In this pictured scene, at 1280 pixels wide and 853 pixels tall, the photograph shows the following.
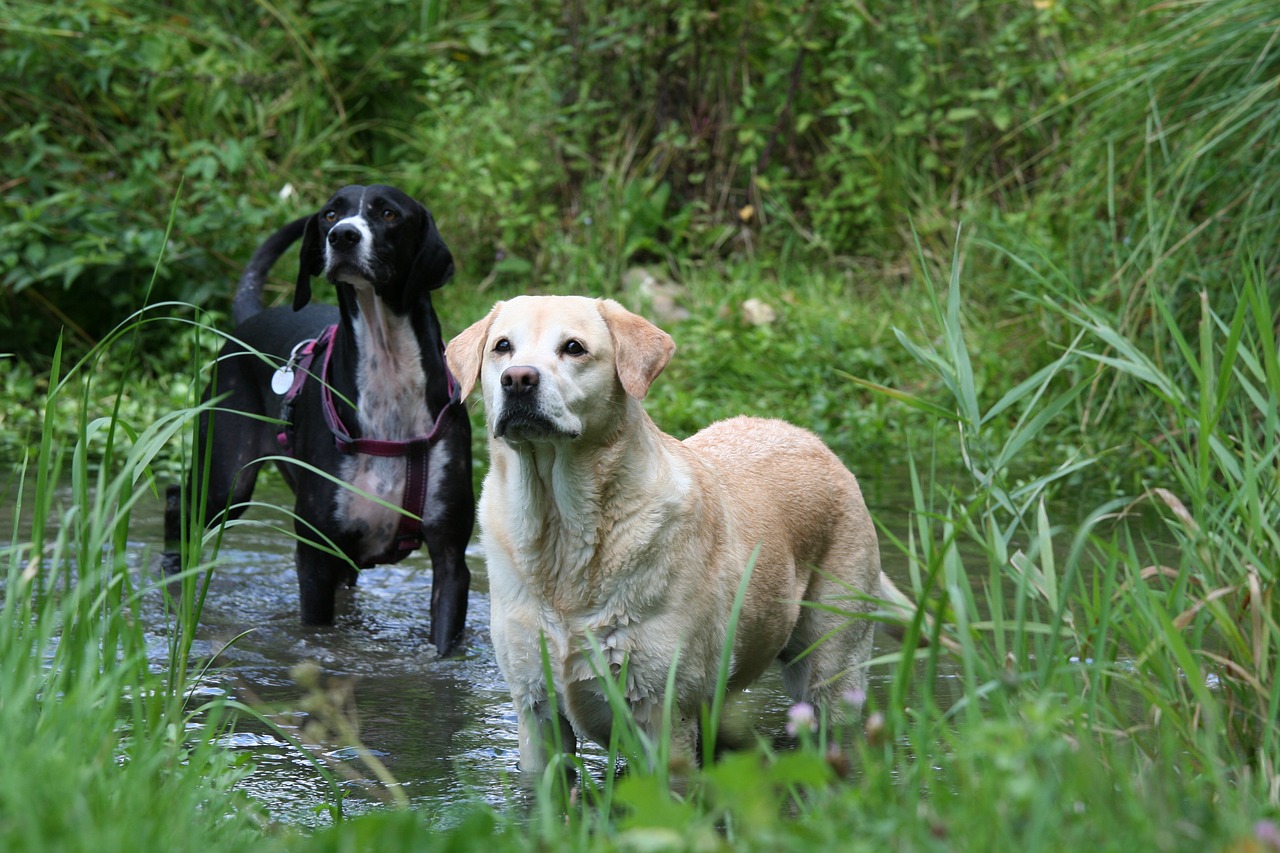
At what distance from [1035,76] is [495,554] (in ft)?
27.3

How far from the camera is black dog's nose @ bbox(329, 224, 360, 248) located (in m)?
4.86

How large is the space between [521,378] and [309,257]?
2.31m

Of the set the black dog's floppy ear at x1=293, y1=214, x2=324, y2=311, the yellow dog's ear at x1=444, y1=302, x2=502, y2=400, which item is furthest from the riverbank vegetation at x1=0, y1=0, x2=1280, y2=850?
the black dog's floppy ear at x1=293, y1=214, x2=324, y2=311

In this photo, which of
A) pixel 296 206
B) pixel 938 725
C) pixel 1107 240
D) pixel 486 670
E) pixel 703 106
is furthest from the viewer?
pixel 703 106

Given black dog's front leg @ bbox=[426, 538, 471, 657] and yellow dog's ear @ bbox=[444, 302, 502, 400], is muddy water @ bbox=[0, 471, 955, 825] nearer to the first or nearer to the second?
black dog's front leg @ bbox=[426, 538, 471, 657]

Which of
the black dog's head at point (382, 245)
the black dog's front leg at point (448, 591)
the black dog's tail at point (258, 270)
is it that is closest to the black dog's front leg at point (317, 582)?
the black dog's front leg at point (448, 591)

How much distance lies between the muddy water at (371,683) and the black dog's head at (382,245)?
89cm

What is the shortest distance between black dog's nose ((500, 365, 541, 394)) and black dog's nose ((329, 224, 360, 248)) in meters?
1.80

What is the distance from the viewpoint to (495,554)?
11.6 feet

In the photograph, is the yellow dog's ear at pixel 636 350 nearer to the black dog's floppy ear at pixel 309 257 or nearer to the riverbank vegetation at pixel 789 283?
the riverbank vegetation at pixel 789 283

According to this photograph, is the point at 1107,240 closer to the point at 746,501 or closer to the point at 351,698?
the point at 746,501

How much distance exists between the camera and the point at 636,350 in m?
3.45

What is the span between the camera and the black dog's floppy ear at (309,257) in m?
5.23

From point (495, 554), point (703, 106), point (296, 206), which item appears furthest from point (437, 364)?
point (703, 106)
